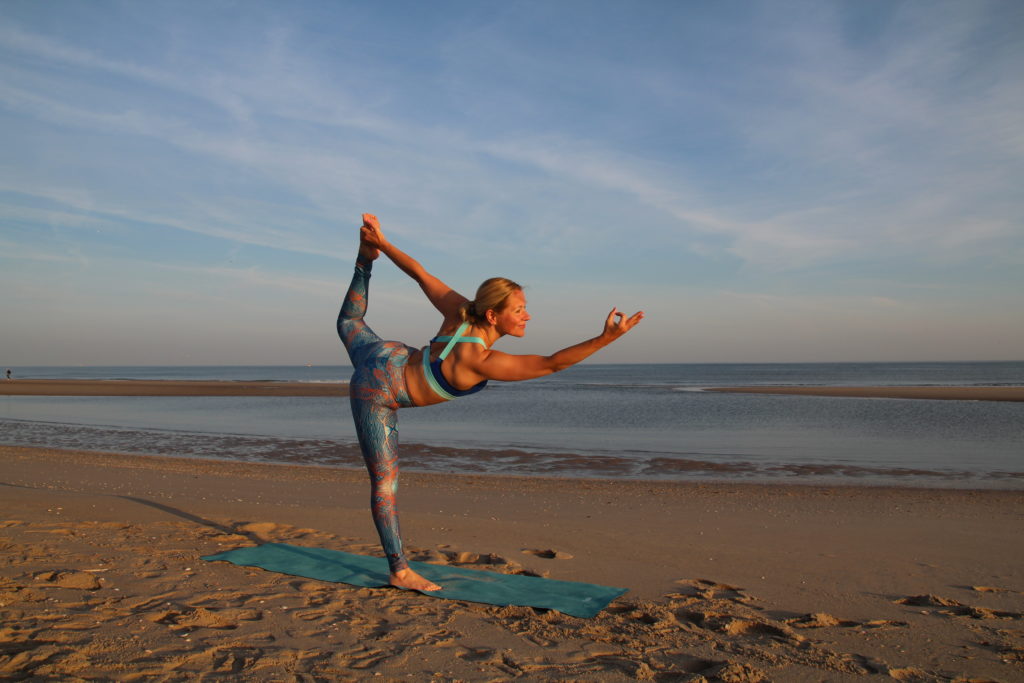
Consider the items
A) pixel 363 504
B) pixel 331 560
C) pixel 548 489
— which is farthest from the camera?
pixel 548 489

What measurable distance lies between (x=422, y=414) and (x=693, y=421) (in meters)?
9.71

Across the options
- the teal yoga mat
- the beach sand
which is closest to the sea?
the beach sand

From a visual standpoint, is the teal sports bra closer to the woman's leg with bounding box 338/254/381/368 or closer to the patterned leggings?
the patterned leggings

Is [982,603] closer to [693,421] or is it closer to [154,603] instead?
[154,603]

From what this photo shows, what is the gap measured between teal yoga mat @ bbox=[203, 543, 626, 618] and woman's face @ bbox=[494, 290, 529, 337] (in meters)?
1.77

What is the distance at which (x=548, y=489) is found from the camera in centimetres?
1066

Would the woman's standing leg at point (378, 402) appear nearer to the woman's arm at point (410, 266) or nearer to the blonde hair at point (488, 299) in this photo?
the woman's arm at point (410, 266)

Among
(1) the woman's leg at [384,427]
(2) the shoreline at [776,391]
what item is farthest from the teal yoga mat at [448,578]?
(2) the shoreline at [776,391]

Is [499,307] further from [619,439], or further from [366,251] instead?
[619,439]

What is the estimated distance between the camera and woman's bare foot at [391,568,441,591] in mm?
4758

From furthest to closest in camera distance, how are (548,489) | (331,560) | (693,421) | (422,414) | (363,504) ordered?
(422,414) < (693,421) < (548,489) < (363,504) < (331,560)

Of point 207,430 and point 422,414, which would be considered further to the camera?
point 422,414

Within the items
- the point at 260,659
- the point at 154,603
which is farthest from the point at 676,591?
the point at 154,603

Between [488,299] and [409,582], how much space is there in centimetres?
205
